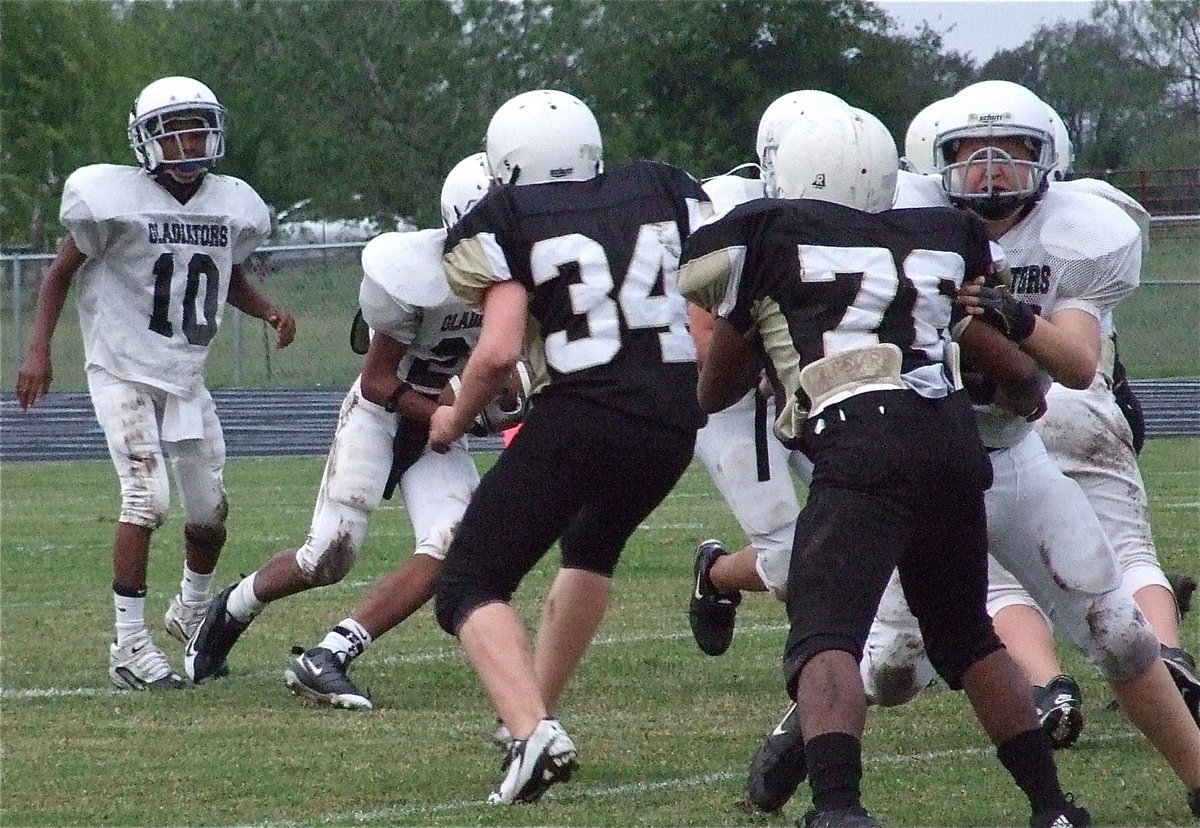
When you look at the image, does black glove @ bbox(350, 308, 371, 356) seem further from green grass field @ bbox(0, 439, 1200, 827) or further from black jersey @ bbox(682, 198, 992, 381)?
black jersey @ bbox(682, 198, 992, 381)

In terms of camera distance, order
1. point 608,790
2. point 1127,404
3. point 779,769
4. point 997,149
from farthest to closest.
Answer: point 1127,404 → point 608,790 → point 997,149 → point 779,769

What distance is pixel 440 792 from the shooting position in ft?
13.5

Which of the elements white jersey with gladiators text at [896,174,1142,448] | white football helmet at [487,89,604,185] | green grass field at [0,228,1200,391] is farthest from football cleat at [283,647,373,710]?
green grass field at [0,228,1200,391]

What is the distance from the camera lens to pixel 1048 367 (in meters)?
3.55

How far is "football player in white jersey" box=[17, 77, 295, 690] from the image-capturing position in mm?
5914

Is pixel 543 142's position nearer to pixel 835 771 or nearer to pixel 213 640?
pixel 835 771

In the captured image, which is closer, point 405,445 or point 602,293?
point 602,293

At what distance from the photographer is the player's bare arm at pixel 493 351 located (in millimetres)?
3846

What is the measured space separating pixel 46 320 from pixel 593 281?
271 cm

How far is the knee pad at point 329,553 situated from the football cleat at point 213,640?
0.30 metres

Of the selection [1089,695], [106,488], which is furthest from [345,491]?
[106,488]

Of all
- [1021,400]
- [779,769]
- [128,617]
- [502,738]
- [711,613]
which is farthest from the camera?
[128,617]

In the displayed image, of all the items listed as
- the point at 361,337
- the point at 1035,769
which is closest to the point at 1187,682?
Result: the point at 1035,769

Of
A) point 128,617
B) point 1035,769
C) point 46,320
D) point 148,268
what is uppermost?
point 148,268
